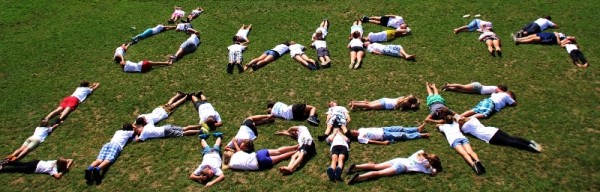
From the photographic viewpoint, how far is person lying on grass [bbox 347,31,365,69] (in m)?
17.7

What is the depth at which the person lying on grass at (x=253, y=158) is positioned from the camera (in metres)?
12.9

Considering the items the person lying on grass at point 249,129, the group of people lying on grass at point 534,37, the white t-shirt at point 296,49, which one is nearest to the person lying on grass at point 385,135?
the person lying on grass at point 249,129

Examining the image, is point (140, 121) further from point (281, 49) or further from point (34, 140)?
point (281, 49)

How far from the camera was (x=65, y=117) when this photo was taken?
15.9 meters

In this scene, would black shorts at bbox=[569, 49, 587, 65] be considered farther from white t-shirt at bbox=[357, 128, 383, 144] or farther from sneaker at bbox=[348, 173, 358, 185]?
sneaker at bbox=[348, 173, 358, 185]

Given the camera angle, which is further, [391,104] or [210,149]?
[391,104]

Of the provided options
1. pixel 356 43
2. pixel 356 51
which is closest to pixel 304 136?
pixel 356 51

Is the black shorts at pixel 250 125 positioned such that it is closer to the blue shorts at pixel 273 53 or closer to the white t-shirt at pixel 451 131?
the blue shorts at pixel 273 53

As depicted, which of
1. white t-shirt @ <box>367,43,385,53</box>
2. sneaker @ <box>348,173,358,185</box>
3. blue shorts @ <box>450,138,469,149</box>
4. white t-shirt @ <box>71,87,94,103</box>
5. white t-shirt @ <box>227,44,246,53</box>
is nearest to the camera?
sneaker @ <box>348,173,358,185</box>

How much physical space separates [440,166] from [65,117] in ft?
42.4

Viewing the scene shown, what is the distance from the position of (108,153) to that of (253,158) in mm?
4600

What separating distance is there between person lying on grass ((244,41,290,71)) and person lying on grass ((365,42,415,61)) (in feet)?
11.8

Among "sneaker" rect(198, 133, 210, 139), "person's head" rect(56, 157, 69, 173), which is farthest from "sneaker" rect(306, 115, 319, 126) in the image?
"person's head" rect(56, 157, 69, 173)

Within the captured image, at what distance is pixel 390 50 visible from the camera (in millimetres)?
18078
